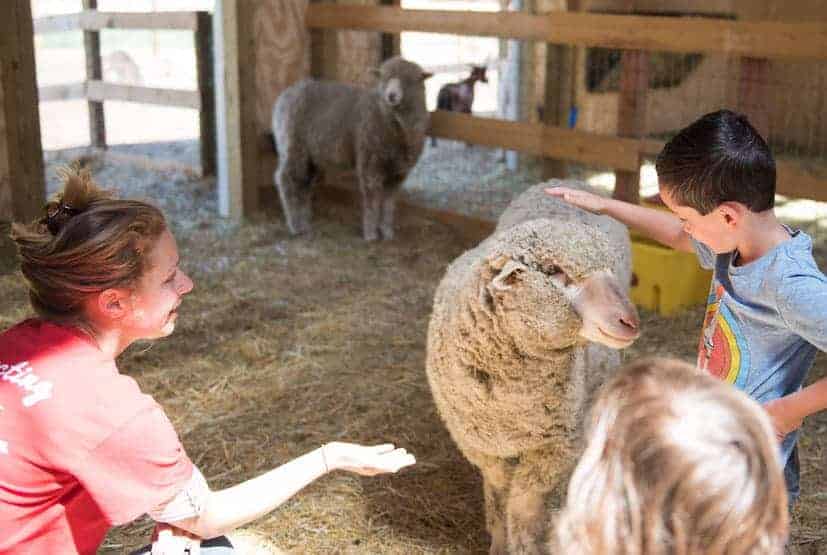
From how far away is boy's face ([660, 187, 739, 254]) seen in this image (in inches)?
81.8

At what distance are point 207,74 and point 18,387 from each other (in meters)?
6.48

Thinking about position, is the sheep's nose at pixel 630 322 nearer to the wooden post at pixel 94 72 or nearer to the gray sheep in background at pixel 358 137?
the gray sheep in background at pixel 358 137

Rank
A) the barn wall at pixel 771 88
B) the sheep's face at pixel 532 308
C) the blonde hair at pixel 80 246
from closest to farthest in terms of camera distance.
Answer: the blonde hair at pixel 80 246
the sheep's face at pixel 532 308
the barn wall at pixel 771 88

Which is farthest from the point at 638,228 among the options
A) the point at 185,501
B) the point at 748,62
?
the point at 748,62

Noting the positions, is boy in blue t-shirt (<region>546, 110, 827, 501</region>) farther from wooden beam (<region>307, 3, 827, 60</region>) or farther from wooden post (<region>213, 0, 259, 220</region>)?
wooden post (<region>213, 0, 259, 220</region>)

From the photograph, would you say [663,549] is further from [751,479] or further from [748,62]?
[748,62]

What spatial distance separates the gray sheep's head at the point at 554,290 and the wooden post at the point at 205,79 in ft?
18.9

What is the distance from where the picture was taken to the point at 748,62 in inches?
194

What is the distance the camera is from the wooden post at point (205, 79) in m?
→ 7.59

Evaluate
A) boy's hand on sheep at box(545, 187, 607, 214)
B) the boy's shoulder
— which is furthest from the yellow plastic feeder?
the boy's shoulder

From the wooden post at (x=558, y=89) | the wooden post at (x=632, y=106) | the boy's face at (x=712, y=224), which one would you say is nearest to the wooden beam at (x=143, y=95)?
the wooden post at (x=558, y=89)

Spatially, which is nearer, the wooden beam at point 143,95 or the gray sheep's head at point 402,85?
the gray sheep's head at point 402,85

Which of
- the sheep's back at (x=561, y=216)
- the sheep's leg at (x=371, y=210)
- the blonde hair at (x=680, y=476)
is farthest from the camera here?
the sheep's leg at (x=371, y=210)

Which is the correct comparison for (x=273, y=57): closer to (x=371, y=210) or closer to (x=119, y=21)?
(x=371, y=210)
